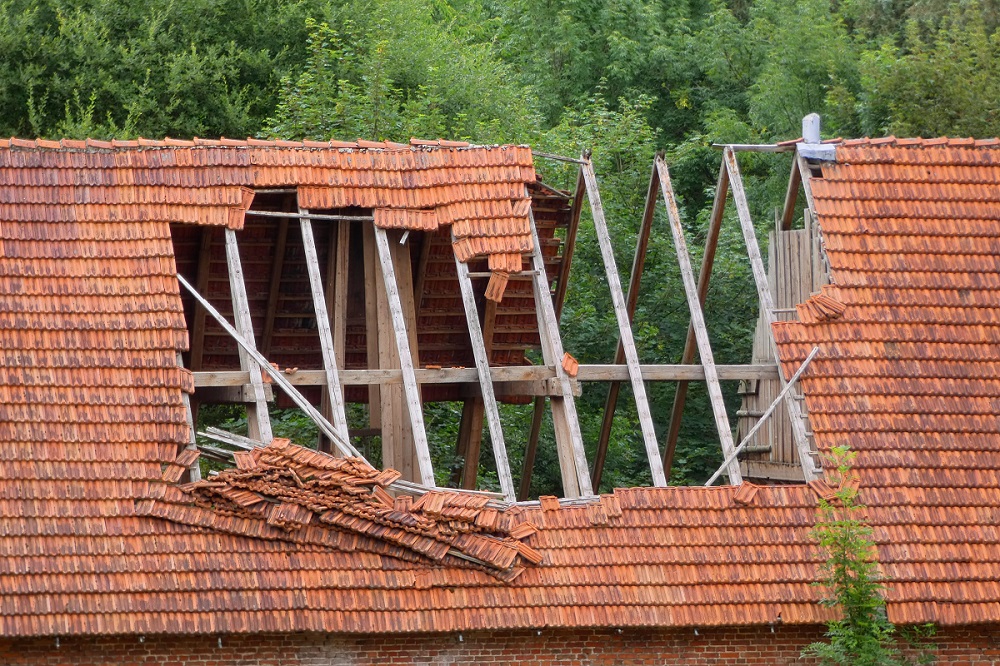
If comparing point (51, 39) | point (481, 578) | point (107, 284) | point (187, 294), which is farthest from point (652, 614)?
point (51, 39)

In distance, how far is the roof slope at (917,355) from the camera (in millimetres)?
12625

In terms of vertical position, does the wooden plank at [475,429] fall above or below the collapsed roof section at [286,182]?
below

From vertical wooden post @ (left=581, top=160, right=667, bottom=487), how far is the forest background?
512 centimetres

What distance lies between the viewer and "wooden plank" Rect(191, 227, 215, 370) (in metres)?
15.0

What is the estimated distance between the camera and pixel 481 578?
38.9 ft

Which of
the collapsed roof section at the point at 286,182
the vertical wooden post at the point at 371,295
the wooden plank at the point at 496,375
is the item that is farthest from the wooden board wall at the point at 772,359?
→ the vertical wooden post at the point at 371,295

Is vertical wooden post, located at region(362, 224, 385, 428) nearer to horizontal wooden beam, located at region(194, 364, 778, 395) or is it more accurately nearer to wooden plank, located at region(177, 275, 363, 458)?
horizontal wooden beam, located at region(194, 364, 778, 395)

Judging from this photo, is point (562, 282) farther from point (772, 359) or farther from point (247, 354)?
point (247, 354)

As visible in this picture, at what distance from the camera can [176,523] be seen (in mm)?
11688

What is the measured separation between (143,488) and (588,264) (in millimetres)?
11917

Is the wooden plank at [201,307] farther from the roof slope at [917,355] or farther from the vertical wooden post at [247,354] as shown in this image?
the roof slope at [917,355]

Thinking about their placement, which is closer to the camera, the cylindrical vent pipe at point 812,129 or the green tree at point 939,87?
the cylindrical vent pipe at point 812,129

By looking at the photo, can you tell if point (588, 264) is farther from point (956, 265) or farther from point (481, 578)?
point (481, 578)

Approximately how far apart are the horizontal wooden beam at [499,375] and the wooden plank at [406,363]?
217 millimetres
